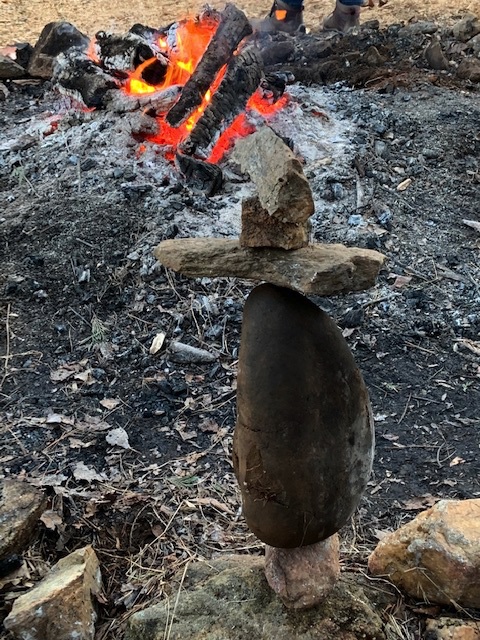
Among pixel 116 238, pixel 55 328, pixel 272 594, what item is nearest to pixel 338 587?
pixel 272 594

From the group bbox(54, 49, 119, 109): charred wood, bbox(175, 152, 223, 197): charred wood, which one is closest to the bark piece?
bbox(175, 152, 223, 197): charred wood

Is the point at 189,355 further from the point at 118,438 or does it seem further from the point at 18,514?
the point at 18,514

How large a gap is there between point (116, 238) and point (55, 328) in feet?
2.74

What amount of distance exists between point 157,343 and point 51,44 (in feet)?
14.3

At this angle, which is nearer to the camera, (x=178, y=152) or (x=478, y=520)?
(x=478, y=520)

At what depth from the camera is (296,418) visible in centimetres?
208

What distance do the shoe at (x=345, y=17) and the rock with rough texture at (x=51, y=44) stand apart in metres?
3.20

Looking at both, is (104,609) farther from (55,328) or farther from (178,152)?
(178,152)

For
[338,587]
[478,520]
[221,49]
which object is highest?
[221,49]

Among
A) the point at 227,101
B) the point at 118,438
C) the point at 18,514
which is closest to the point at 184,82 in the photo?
the point at 227,101

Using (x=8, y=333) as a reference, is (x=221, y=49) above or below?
above

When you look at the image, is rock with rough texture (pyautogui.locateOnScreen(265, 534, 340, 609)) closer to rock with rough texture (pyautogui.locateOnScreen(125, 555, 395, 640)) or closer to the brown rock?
rock with rough texture (pyautogui.locateOnScreen(125, 555, 395, 640))

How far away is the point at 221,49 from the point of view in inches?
214

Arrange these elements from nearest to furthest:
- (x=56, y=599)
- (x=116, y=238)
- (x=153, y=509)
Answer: (x=56, y=599)
(x=153, y=509)
(x=116, y=238)
